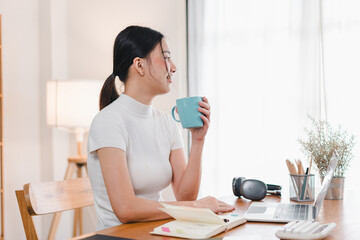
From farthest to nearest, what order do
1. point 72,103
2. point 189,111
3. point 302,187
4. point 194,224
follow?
point 72,103
point 302,187
point 189,111
point 194,224

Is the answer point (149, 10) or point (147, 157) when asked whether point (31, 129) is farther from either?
point (147, 157)

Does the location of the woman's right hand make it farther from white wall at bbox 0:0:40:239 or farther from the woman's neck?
white wall at bbox 0:0:40:239

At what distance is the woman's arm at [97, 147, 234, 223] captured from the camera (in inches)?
50.4


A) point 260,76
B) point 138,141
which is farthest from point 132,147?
point 260,76

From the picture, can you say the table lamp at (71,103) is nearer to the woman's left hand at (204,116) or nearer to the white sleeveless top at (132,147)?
the white sleeveless top at (132,147)

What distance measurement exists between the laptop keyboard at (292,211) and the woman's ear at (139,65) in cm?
66

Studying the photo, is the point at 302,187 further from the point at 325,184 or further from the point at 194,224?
the point at 194,224

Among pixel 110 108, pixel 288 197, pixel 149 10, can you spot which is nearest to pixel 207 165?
pixel 149 10

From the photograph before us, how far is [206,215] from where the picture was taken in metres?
1.11

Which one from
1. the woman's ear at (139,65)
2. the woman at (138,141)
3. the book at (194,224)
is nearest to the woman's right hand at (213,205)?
the woman at (138,141)

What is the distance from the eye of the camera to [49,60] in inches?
132

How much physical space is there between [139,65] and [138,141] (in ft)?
0.89

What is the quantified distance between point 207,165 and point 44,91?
4.53 ft

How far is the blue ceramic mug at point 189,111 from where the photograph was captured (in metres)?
1.40
